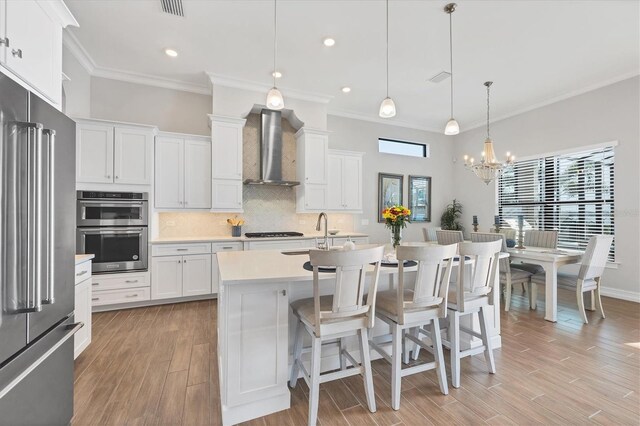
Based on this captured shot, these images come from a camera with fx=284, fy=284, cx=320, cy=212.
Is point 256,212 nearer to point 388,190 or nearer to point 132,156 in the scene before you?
point 132,156

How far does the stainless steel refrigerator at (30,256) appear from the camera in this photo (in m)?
1.10

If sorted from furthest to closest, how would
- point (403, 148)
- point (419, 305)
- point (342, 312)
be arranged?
point (403, 148) → point (419, 305) → point (342, 312)

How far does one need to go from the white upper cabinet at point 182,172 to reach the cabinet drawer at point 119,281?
984 millimetres

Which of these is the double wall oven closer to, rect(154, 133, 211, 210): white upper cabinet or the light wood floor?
rect(154, 133, 211, 210): white upper cabinet

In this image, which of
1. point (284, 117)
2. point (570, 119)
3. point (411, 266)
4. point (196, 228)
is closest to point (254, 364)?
point (411, 266)

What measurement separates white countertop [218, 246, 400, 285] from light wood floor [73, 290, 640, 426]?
0.90 meters

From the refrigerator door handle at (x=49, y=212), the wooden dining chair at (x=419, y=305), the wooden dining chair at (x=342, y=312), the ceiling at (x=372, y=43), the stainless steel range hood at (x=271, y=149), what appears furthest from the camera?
the stainless steel range hood at (x=271, y=149)

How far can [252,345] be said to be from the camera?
1.79 metres

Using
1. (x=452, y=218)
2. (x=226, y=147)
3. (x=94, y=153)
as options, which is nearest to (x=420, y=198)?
(x=452, y=218)

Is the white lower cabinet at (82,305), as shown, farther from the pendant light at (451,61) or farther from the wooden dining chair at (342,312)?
the pendant light at (451,61)

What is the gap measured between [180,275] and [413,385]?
322 cm

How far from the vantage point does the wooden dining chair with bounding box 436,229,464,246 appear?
13.4 feet

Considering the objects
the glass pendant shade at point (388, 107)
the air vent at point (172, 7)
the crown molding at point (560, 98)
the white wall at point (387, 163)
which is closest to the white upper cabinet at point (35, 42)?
the air vent at point (172, 7)

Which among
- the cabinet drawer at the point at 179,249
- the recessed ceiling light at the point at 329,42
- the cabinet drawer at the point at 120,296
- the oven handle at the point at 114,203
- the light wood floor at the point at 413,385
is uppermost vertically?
the recessed ceiling light at the point at 329,42
